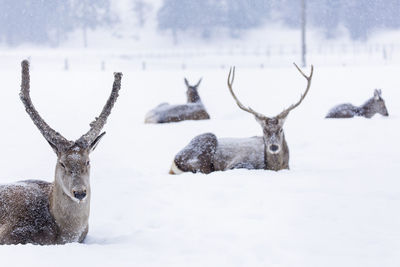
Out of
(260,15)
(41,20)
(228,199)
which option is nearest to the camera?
(228,199)

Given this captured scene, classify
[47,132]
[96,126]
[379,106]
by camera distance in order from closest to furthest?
[47,132]
[96,126]
[379,106]

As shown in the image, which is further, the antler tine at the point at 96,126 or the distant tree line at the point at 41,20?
the distant tree line at the point at 41,20

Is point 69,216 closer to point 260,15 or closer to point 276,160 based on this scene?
point 276,160

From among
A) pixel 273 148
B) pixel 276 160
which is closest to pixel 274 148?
pixel 273 148

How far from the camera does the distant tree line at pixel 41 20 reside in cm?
8031

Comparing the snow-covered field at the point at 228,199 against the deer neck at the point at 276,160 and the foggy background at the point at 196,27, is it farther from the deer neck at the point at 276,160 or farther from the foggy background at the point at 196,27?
the foggy background at the point at 196,27

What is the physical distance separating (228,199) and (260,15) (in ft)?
306

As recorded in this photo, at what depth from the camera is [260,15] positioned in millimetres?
97375

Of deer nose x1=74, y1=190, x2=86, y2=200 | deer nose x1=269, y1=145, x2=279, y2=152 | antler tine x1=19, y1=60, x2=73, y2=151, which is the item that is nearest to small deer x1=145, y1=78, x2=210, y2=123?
deer nose x1=269, y1=145, x2=279, y2=152

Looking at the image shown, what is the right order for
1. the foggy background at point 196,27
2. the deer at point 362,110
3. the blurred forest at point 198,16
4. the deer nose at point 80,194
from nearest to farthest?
the deer nose at point 80,194, the deer at point 362,110, the foggy background at point 196,27, the blurred forest at point 198,16

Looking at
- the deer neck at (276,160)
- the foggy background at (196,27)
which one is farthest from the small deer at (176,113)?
the foggy background at (196,27)

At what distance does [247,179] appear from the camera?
809 cm

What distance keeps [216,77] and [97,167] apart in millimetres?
22503

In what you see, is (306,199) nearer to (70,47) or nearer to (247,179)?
(247,179)
